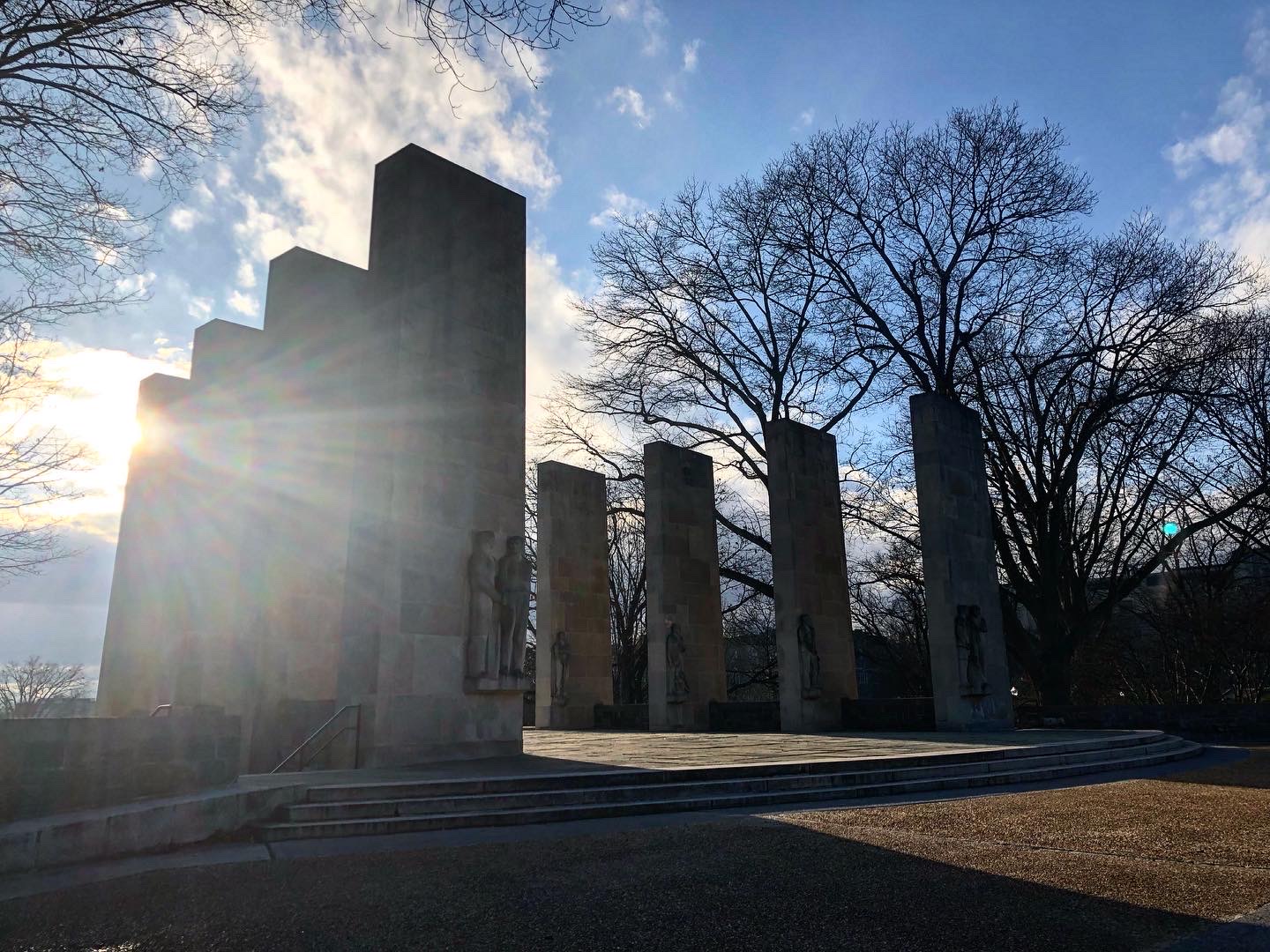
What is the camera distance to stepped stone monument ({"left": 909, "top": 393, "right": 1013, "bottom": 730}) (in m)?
17.8

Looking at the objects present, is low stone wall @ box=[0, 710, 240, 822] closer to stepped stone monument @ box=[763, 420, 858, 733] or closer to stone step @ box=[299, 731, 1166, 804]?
stone step @ box=[299, 731, 1166, 804]

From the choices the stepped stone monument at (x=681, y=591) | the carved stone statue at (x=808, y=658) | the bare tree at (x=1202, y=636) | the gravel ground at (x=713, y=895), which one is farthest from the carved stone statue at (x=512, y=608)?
the bare tree at (x=1202, y=636)

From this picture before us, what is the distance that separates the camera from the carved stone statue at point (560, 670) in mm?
22266

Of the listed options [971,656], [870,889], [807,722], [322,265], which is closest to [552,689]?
[807,722]

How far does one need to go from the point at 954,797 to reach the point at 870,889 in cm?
475

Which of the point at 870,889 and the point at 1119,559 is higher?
the point at 1119,559

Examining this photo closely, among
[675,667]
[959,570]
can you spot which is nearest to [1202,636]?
[959,570]

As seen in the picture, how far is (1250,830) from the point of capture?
6.79 metres

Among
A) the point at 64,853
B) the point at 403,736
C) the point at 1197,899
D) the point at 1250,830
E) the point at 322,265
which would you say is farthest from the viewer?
the point at 322,265

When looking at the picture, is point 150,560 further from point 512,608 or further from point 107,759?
point 107,759

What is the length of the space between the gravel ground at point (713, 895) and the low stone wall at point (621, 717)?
51.4 ft

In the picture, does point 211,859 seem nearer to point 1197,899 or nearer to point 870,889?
point 870,889

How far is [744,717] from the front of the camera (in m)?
21.1

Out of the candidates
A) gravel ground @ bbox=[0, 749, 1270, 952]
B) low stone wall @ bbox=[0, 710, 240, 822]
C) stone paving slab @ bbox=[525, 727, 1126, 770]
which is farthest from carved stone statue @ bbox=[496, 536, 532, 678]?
gravel ground @ bbox=[0, 749, 1270, 952]
